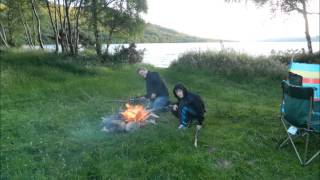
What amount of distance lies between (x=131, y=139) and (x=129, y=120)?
3.81 ft

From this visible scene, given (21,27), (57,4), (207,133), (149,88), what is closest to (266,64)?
(149,88)

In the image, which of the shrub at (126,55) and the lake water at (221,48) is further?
the shrub at (126,55)

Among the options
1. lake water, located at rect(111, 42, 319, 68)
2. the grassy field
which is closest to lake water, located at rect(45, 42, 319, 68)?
lake water, located at rect(111, 42, 319, 68)

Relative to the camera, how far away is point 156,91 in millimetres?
Answer: 11352

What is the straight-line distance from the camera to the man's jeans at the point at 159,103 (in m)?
11.0

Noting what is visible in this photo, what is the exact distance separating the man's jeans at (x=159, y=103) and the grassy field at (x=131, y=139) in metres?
0.38

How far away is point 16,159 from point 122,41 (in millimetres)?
20638

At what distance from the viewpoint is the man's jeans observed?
11.0 meters

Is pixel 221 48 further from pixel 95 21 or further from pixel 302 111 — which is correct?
pixel 302 111

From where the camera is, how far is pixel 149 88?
11500 millimetres

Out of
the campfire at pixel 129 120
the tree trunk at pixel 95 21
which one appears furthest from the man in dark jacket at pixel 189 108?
the tree trunk at pixel 95 21

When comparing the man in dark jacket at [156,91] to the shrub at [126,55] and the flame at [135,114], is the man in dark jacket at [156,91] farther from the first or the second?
the shrub at [126,55]

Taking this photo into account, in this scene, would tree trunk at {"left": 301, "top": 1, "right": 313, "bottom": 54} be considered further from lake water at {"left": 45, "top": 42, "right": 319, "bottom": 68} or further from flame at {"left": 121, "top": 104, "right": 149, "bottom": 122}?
flame at {"left": 121, "top": 104, "right": 149, "bottom": 122}

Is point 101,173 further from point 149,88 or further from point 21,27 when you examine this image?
point 21,27
